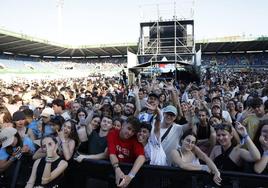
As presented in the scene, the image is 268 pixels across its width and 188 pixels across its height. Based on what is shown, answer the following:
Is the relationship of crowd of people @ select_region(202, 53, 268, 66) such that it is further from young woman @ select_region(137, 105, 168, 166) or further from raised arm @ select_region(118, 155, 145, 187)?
raised arm @ select_region(118, 155, 145, 187)

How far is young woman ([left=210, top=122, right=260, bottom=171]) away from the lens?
3.08m

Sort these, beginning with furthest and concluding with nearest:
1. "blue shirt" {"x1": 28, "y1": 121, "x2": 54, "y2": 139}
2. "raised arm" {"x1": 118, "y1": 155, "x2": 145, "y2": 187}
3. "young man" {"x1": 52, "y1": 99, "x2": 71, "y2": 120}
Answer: "young man" {"x1": 52, "y1": 99, "x2": 71, "y2": 120} < "blue shirt" {"x1": 28, "y1": 121, "x2": 54, "y2": 139} < "raised arm" {"x1": 118, "y1": 155, "x2": 145, "y2": 187}

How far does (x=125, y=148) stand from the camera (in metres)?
3.53

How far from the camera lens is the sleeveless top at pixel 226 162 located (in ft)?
10.6

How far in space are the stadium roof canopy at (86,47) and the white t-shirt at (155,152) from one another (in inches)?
1344

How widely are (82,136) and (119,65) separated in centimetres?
4980

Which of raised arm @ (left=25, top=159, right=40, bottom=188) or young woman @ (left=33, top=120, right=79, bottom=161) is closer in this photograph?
raised arm @ (left=25, top=159, right=40, bottom=188)

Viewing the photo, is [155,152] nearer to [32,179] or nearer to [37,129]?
[32,179]

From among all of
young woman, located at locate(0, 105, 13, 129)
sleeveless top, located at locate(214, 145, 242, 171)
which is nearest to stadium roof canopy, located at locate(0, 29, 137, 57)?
young woman, located at locate(0, 105, 13, 129)

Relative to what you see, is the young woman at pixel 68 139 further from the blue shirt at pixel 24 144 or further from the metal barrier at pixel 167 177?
the blue shirt at pixel 24 144

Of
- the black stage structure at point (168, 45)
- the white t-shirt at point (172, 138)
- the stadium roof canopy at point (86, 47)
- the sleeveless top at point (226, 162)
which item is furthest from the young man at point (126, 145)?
the stadium roof canopy at point (86, 47)

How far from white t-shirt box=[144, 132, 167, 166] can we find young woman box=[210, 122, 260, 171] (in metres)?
0.61

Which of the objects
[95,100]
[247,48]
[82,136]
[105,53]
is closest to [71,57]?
[105,53]

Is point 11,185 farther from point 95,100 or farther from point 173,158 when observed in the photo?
point 95,100
